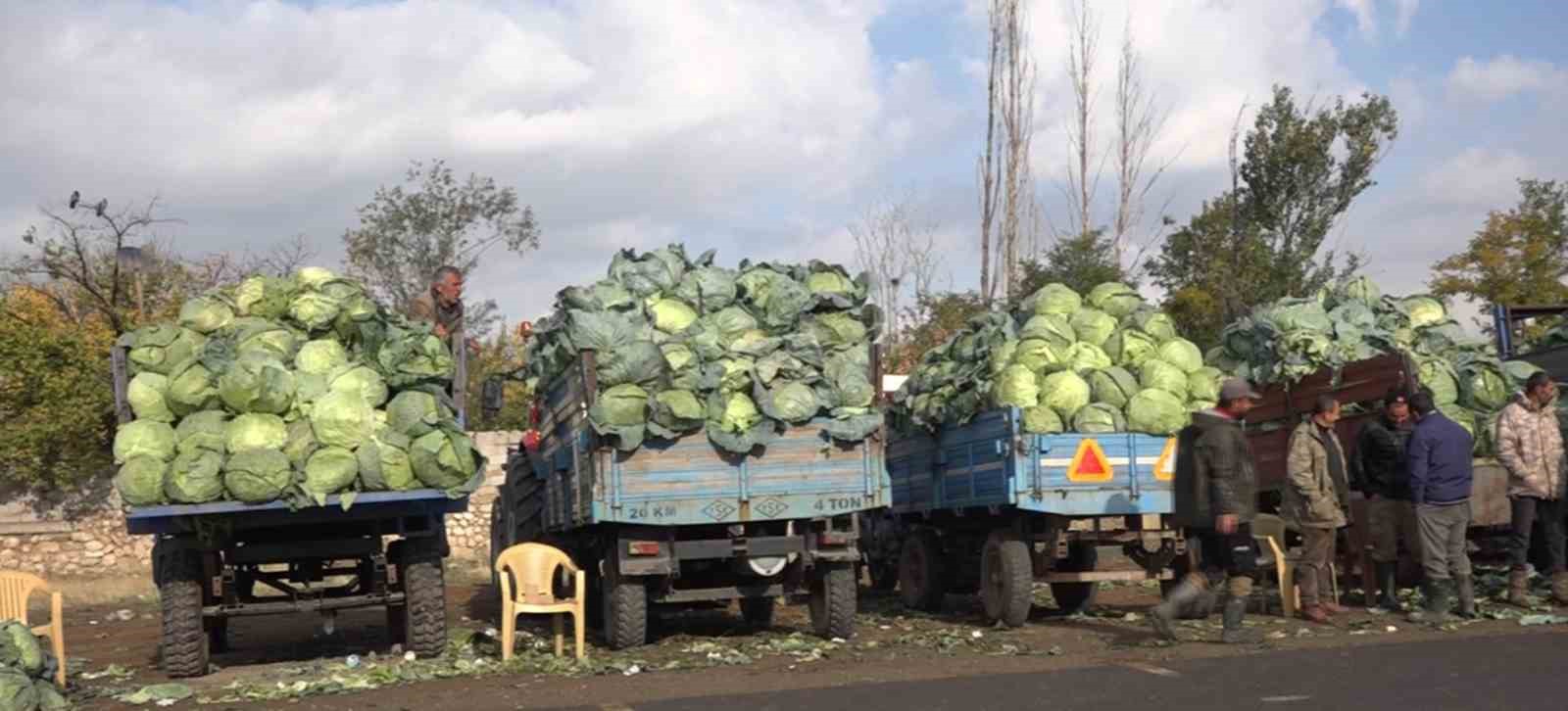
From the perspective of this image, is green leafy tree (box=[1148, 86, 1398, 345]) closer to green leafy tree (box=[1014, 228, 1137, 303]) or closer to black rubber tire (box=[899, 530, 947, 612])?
green leafy tree (box=[1014, 228, 1137, 303])

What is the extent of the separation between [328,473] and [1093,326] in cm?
666

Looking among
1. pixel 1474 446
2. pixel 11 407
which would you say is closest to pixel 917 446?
pixel 1474 446

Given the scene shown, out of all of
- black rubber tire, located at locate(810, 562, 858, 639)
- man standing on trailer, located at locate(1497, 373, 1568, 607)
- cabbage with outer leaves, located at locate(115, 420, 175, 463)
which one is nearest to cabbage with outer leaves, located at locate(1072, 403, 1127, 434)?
black rubber tire, located at locate(810, 562, 858, 639)

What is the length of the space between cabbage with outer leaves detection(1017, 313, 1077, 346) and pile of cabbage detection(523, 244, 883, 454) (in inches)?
53.7

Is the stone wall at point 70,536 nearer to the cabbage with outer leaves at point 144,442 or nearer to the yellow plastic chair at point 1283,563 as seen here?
the cabbage with outer leaves at point 144,442

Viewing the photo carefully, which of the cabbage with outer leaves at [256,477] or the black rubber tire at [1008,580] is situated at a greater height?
the cabbage with outer leaves at [256,477]

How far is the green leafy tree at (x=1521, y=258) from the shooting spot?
1238 inches

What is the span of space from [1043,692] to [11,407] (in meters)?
18.3

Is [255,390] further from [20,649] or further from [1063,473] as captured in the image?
[1063,473]

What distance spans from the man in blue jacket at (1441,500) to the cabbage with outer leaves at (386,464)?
291 inches

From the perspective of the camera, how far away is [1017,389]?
40.2ft

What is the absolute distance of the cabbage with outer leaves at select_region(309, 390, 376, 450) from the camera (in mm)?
10336

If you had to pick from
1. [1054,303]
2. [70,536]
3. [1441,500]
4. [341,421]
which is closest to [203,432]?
[341,421]

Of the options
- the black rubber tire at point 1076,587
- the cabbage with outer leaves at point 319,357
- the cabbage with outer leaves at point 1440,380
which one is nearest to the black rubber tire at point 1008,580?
the black rubber tire at point 1076,587
